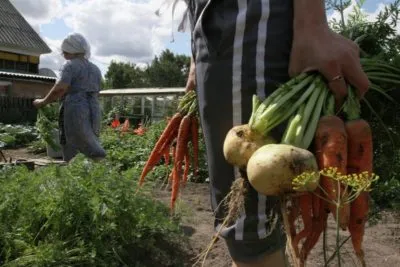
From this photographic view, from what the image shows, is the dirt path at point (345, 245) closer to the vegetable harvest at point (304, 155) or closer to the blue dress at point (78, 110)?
the blue dress at point (78, 110)

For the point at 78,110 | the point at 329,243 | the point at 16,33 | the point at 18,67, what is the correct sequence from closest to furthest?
the point at 329,243, the point at 78,110, the point at 18,67, the point at 16,33

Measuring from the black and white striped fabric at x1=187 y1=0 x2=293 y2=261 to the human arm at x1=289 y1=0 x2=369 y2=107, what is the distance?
58mm

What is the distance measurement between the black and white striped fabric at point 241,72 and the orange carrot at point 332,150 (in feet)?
0.60

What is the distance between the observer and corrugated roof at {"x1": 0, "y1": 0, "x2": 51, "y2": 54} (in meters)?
28.6

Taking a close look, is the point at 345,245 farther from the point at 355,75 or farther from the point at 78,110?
the point at 78,110

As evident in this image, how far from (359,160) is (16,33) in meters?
31.1

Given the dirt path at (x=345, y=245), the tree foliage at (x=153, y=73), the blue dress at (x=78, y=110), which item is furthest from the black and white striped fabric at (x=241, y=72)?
the tree foliage at (x=153, y=73)

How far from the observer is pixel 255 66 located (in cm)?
153

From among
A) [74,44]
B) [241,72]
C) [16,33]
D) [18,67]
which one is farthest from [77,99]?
[16,33]

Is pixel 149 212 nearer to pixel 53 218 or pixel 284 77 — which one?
pixel 53 218

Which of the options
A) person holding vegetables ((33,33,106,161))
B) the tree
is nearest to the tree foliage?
the tree

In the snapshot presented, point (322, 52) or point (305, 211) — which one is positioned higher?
point (322, 52)

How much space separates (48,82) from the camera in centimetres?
2659

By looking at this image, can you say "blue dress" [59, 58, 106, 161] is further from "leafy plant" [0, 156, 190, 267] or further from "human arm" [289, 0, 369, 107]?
"human arm" [289, 0, 369, 107]
